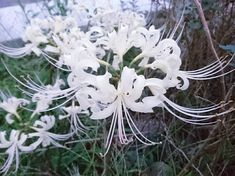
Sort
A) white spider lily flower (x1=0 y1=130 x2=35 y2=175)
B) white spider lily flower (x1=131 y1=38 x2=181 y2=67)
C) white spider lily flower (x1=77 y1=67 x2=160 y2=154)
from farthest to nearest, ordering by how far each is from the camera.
Answer: 1. white spider lily flower (x1=0 y1=130 x2=35 y2=175)
2. white spider lily flower (x1=131 y1=38 x2=181 y2=67)
3. white spider lily flower (x1=77 y1=67 x2=160 y2=154)

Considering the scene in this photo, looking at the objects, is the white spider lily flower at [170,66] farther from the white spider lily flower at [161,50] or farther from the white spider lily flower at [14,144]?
the white spider lily flower at [14,144]

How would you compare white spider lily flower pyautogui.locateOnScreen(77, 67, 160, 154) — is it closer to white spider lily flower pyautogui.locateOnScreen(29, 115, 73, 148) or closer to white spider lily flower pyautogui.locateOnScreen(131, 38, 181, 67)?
white spider lily flower pyautogui.locateOnScreen(131, 38, 181, 67)

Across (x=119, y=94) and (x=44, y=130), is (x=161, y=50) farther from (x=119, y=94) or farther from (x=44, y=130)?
(x=44, y=130)

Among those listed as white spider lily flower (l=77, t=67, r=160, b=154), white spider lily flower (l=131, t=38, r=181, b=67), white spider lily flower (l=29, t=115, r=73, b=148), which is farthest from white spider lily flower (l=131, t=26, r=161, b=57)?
white spider lily flower (l=29, t=115, r=73, b=148)

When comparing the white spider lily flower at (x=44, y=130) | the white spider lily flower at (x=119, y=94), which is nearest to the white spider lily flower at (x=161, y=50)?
the white spider lily flower at (x=119, y=94)

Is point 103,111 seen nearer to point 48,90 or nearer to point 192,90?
point 48,90

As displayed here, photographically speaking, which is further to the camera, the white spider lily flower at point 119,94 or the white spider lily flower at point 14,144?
the white spider lily flower at point 14,144

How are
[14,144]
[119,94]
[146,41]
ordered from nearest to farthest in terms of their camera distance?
[119,94], [146,41], [14,144]

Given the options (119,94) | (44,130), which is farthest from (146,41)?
(44,130)

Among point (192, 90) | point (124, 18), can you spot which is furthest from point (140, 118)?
point (124, 18)

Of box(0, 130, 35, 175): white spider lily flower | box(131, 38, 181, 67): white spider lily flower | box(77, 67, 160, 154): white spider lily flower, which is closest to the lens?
box(77, 67, 160, 154): white spider lily flower

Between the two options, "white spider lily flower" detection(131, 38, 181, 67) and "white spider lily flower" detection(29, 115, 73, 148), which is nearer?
"white spider lily flower" detection(131, 38, 181, 67)

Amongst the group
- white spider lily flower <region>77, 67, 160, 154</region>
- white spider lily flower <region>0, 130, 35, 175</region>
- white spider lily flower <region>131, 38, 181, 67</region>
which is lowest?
white spider lily flower <region>0, 130, 35, 175</region>
